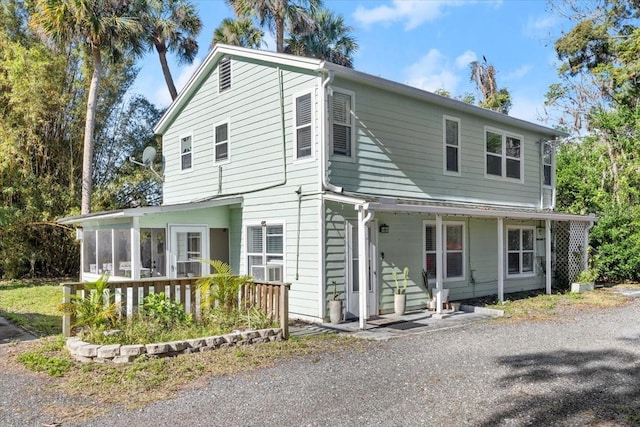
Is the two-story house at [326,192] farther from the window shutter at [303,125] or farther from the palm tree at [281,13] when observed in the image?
the palm tree at [281,13]

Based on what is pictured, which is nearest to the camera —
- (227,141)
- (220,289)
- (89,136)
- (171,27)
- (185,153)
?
(220,289)

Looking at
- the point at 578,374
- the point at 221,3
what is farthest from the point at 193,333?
the point at 221,3

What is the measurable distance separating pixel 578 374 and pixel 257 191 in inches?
287

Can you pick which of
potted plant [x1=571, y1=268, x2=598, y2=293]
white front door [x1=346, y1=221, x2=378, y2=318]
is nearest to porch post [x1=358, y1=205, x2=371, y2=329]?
white front door [x1=346, y1=221, x2=378, y2=318]

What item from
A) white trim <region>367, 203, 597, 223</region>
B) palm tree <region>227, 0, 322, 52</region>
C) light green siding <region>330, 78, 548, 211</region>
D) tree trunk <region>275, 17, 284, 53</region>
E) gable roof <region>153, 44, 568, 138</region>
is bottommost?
white trim <region>367, 203, 597, 223</region>

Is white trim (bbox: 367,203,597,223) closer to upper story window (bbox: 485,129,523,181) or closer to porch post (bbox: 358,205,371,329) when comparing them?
porch post (bbox: 358,205,371,329)

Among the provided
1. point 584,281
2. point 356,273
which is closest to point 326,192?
point 356,273

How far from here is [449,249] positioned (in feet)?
39.8

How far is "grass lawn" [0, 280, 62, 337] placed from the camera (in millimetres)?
9211

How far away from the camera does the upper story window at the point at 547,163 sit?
1524 centimetres

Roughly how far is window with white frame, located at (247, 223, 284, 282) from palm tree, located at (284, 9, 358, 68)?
13.5m

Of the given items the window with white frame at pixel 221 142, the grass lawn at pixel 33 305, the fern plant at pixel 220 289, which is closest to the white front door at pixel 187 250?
the window with white frame at pixel 221 142

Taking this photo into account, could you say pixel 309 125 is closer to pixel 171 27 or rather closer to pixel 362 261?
pixel 362 261

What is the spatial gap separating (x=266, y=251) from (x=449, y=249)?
14.8 ft
